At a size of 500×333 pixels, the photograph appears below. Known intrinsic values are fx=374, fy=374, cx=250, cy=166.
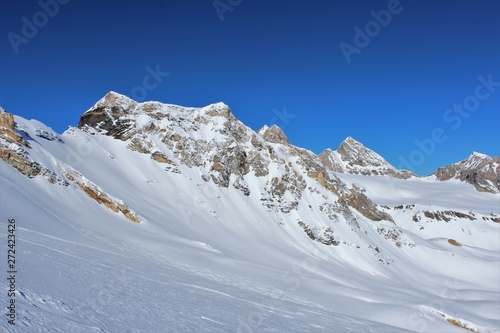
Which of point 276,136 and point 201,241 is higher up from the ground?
point 276,136

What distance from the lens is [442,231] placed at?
158 m

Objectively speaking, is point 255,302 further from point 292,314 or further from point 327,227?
point 327,227

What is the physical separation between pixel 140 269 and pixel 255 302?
6.26 meters

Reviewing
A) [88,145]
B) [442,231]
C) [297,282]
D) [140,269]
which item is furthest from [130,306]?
[442,231]

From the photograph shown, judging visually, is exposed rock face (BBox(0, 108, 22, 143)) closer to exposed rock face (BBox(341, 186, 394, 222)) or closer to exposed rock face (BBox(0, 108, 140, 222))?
exposed rock face (BBox(0, 108, 140, 222))

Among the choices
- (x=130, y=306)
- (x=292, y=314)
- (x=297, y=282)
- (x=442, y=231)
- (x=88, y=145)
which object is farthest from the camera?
(x=442, y=231)

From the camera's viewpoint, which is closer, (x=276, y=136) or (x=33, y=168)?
(x=33, y=168)

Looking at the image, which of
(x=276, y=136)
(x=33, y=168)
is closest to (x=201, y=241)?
(x=33, y=168)

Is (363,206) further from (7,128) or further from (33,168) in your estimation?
(7,128)

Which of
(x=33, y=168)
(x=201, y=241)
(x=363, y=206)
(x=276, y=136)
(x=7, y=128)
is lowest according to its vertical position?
(x=201, y=241)

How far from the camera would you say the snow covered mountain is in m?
13.1

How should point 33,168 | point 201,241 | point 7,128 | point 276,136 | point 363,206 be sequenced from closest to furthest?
point 33,168, point 7,128, point 201,241, point 363,206, point 276,136

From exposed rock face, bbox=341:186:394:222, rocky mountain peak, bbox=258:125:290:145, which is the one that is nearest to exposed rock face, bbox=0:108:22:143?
rocky mountain peak, bbox=258:125:290:145

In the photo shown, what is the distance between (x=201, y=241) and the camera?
4538 cm
